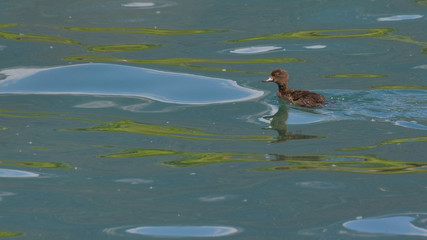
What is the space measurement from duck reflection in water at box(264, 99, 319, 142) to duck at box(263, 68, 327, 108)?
0.11m

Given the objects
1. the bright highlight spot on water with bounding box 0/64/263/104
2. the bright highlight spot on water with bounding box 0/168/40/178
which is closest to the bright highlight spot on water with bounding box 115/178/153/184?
the bright highlight spot on water with bounding box 0/168/40/178

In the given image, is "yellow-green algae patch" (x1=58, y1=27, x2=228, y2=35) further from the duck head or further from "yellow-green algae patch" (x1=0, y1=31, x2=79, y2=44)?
the duck head

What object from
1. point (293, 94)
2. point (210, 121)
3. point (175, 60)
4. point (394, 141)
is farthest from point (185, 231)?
point (175, 60)

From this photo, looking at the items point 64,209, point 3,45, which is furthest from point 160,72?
point 64,209

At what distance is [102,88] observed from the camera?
9.13 meters

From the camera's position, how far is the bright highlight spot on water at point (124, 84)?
9000 millimetres

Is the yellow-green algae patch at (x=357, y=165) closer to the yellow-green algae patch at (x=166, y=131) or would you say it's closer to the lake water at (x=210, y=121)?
the lake water at (x=210, y=121)

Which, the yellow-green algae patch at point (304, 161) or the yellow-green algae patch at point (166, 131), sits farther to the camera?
the yellow-green algae patch at point (166, 131)

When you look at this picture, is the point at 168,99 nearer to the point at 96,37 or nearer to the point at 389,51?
the point at 96,37

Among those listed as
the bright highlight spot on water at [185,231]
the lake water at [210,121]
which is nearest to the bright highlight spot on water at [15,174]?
the lake water at [210,121]

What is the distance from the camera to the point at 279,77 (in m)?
9.20

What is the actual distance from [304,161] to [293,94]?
2275mm

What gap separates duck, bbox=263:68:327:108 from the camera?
8.66 m

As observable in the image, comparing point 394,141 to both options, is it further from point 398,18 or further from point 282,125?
point 398,18
